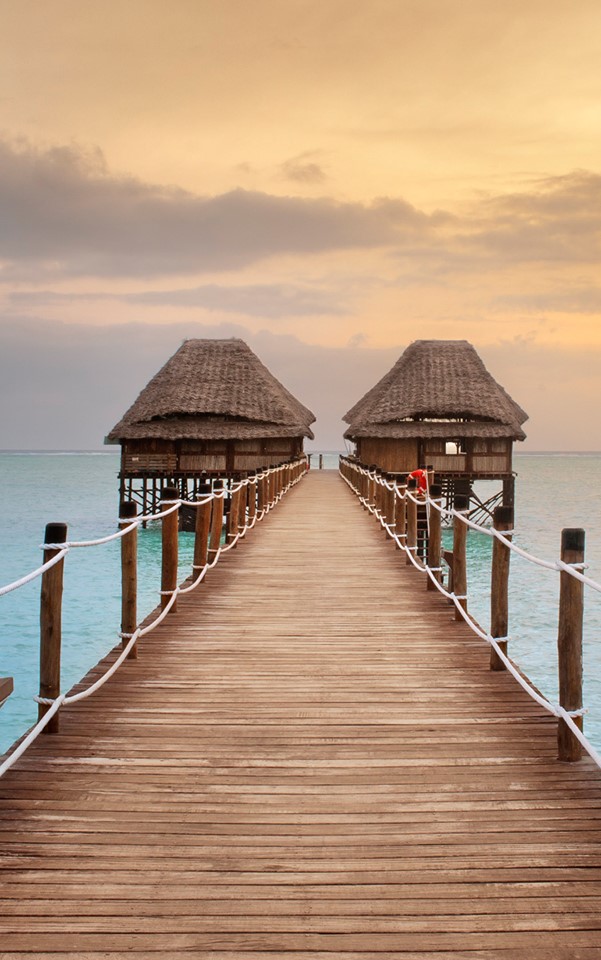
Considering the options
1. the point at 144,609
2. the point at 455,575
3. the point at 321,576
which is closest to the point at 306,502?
the point at 144,609

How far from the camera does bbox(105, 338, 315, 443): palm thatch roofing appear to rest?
30.9m

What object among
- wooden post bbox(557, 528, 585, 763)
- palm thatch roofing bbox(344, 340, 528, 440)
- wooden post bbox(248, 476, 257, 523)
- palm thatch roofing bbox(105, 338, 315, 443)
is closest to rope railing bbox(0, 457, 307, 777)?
wooden post bbox(557, 528, 585, 763)

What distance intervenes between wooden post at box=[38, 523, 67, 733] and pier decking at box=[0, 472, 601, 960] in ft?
0.72

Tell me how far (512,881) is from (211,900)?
1.03 meters

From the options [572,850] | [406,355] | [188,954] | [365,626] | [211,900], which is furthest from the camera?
[406,355]

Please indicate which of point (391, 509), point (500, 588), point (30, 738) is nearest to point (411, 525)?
point (391, 509)

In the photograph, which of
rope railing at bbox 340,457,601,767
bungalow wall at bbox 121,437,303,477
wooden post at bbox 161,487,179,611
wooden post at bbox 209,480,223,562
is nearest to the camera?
rope railing at bbox 340,457,601,767

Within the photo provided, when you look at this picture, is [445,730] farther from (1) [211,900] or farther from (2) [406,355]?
(2) [406,355]

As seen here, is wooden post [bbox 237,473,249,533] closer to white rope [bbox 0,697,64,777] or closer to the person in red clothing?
the person in red clothing

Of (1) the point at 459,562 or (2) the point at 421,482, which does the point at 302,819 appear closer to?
(1) the point at 459,562

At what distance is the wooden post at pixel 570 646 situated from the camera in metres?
3.65

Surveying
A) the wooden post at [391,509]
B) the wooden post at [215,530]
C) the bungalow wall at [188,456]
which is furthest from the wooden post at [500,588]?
the bungalow wall at [188,456]

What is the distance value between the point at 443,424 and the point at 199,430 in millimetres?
9820

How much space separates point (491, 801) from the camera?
325 centimetres
